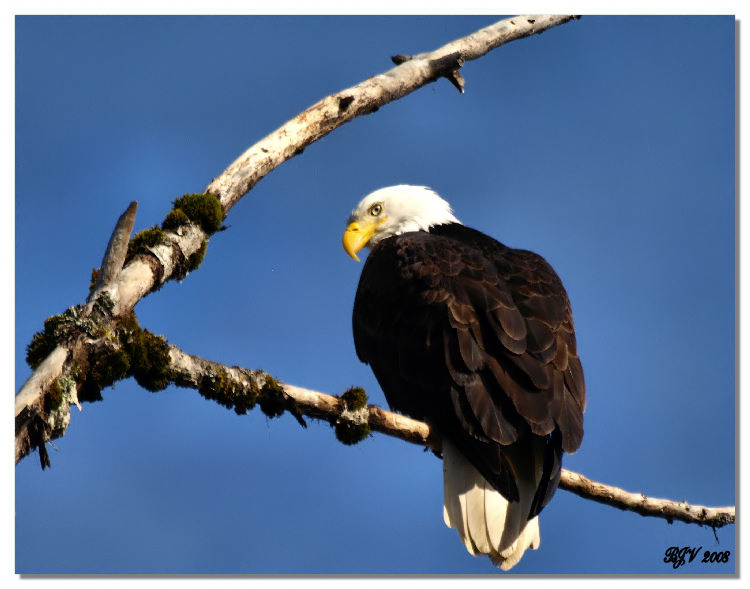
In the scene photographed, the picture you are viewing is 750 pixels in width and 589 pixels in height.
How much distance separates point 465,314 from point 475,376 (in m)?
0.39

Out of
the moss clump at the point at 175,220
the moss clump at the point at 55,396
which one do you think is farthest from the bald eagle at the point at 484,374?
Answer: the moss clump at the point at 55,396

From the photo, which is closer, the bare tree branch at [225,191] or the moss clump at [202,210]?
the bare tree branch at [225,191]

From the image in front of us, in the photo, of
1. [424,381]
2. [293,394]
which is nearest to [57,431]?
[293,394]

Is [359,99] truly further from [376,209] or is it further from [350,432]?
[350,432]

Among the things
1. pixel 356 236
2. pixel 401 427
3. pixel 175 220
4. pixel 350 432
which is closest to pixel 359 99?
pixel 175 220

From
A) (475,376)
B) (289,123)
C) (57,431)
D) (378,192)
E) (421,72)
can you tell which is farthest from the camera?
(378,192)

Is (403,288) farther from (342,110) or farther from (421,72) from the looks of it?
(421,72)

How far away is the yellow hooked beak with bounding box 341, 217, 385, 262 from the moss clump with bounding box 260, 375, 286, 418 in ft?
10.3

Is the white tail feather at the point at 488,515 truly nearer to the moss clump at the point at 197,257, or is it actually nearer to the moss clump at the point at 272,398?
the moss clump at the point at 272,398

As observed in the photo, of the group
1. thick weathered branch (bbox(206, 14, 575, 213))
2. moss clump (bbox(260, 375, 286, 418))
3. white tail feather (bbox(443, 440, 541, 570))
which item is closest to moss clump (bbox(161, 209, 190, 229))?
thick weathered branch (bbox(206, 14, 575, 213))

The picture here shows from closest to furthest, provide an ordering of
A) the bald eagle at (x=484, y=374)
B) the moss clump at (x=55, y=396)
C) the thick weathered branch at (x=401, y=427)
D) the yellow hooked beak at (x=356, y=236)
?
the moss clump at (x=55, y=396)
the thick weathered branch at (x=401, y=427)
the bald eagle at (x=484, y=374)
the yellow hooked beak at (x=356, y=236)

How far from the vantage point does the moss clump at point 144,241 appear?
418 centimetres

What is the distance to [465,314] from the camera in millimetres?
4637

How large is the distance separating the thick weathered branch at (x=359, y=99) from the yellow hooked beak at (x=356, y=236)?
5.48ft
